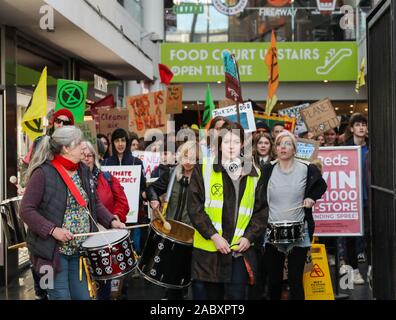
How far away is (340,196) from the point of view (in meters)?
8.18

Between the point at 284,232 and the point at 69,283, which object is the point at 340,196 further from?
the point at 69,283

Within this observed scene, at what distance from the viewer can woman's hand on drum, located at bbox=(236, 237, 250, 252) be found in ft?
17.1

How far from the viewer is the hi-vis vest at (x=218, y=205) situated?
17.4 ft

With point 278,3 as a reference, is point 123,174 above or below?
below

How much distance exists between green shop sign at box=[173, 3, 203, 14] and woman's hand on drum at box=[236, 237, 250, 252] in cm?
1872

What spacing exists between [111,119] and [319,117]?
340 cm

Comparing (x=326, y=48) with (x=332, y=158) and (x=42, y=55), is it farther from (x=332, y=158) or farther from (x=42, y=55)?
(x=332, y=158)

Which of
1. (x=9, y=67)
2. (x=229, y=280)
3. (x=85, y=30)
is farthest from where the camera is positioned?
(x=85, y=30)

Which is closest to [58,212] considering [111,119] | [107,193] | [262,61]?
[107,193]

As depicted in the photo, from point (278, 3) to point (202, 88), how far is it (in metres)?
3.64

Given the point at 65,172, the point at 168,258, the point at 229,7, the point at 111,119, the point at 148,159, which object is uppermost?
the point at 229,7

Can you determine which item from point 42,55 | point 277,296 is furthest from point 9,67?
point 277,296

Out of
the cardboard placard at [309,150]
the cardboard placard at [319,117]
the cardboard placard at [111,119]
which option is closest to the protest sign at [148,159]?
the cardboard placard at [111,119]

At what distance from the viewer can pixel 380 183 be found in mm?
5746
